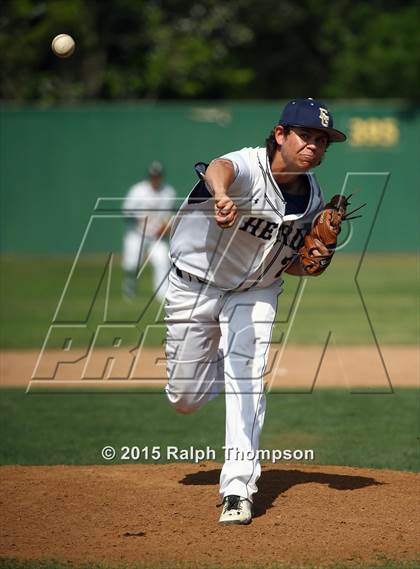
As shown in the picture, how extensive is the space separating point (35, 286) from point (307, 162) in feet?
51.6

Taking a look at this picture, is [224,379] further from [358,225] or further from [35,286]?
[358,225]

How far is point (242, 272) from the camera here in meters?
6.05

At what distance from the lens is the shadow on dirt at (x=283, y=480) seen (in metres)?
6.40

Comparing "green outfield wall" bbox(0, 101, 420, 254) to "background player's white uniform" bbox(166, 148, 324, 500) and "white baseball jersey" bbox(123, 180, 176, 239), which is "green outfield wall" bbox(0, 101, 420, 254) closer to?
"white baseball jersey" bbox(123, 180, 176, 239)

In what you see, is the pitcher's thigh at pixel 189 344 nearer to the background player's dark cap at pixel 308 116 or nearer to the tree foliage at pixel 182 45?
the background player's dark cap at pixel 308 116

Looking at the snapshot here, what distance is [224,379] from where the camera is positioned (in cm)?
639

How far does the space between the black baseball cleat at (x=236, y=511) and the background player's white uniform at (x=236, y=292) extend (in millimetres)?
44

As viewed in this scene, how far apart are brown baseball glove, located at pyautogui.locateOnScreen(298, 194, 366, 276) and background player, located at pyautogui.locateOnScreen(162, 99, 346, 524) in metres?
0.14

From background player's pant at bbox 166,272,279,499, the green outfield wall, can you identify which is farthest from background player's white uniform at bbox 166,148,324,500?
the green outfield wall

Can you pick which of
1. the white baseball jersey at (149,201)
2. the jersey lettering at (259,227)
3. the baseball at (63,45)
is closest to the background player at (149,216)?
the white baseball jersey at (149,201)

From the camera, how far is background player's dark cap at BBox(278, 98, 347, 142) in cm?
574

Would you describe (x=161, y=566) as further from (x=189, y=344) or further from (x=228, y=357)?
(x=189, y=344)

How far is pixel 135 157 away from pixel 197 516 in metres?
21.6

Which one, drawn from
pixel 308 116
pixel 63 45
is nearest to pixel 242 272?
pixel 308 116
